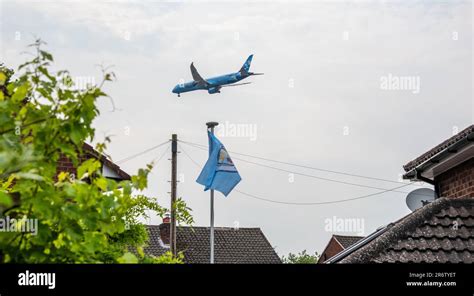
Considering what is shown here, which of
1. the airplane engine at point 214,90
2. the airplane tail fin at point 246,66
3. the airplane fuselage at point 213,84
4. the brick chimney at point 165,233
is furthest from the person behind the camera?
the airplane tail fin at point 246,66

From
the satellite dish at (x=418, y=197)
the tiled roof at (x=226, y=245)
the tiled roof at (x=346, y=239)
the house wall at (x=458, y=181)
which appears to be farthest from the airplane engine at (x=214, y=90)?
the house wall at (x=458, y=181)

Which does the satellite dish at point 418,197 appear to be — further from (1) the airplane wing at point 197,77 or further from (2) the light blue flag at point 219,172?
(1) the airplane wing at point 197,77

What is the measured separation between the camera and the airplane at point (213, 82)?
5294cm

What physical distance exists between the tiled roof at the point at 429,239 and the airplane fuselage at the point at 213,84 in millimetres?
44616

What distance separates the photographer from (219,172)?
2406 cm

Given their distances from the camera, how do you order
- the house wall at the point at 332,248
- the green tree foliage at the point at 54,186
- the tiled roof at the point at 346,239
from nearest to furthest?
the green tree foliage at the point at 54,186 < the tiled roof at the point at 346,239 < the house wall at the point at 332,248

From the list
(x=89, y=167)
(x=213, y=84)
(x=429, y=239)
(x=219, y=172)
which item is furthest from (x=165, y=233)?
(x=89, y=167)

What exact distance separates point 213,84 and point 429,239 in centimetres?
4616

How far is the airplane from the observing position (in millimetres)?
52938

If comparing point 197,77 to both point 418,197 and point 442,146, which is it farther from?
point 442,146

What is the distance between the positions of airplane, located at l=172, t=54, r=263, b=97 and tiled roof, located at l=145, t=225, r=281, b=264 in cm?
1327

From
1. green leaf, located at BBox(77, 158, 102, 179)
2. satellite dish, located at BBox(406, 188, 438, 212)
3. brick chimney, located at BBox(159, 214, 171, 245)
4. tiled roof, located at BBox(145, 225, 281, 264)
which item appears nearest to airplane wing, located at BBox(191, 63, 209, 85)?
tiled roof, located at BBox(145, 225, 281, 264)

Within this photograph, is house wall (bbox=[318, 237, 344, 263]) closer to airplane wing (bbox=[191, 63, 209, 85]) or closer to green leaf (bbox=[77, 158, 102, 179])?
airplane wing (bbox=[191, 63, 209, 85])
